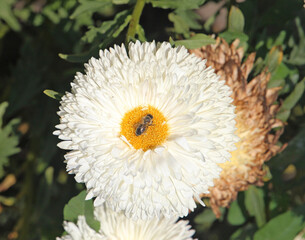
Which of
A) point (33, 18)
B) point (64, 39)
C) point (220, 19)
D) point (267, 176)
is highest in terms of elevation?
point (33, 18)

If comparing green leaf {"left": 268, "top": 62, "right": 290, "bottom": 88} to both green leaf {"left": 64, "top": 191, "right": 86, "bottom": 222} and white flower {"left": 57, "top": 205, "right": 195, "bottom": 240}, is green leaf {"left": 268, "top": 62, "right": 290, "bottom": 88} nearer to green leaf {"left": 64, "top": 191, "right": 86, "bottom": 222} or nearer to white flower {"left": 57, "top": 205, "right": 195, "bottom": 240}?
white flower {"left": 57, "top": 205, "right": 195, "bottom": 240}

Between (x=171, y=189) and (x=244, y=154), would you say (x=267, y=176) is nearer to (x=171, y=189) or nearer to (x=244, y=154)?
(x=244, y=154)

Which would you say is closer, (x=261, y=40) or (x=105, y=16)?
(x=261, y=40)

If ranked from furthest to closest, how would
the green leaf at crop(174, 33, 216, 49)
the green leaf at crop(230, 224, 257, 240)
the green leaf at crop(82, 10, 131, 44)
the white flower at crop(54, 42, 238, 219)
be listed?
the green leaf at crop(230, 224, 257, 240)
the green leaf at crop(82, 10, 131, 44)
the green leaf at crop(174, 33, 216, 49)
the white flower at crop(54, 42, 238, 219)

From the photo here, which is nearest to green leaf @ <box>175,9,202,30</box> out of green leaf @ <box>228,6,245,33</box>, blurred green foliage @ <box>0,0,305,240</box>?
blurred green foliage @ <box>0,0,305,240</box>

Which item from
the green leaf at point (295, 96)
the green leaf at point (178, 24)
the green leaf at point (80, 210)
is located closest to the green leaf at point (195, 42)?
the green leaf at point (178, 24)

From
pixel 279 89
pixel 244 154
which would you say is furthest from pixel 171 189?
pixel 279 89

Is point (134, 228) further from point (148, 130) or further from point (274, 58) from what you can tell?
point (274, 58)
